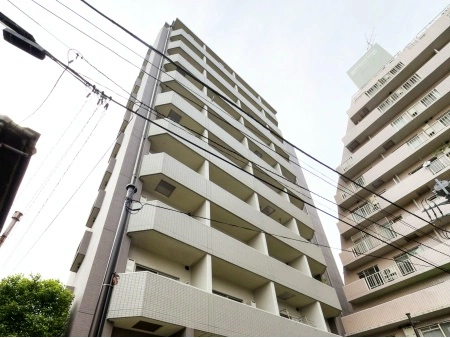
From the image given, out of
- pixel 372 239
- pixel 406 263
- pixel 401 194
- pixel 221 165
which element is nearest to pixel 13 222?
pixel 221 165

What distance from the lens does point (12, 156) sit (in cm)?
341

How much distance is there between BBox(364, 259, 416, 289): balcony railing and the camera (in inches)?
595

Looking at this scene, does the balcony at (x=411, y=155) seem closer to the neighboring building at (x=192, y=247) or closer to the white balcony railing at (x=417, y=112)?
the white balcony railing at (x=417, y=112)

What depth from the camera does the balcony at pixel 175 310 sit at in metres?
7.29

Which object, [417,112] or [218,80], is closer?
[417,112]

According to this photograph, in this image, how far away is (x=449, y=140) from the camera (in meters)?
16.5

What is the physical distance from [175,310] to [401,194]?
15643mm

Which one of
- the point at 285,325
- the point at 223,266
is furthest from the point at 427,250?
the point at 223,266

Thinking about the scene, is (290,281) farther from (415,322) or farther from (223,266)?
(415,322)

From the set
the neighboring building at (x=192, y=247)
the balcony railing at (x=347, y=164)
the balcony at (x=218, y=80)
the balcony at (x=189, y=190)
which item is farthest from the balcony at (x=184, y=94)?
the balcony railing at (x=347, y=164)

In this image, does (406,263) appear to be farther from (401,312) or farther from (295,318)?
(295,318)

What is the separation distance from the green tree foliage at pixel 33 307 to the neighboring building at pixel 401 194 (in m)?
12.9

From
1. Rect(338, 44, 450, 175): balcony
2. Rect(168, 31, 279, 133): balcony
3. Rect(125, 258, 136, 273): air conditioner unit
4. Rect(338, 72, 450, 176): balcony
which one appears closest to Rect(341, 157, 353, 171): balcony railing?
Rect(338, 72, 450, 176): balcony

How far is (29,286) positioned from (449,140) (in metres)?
21.6
